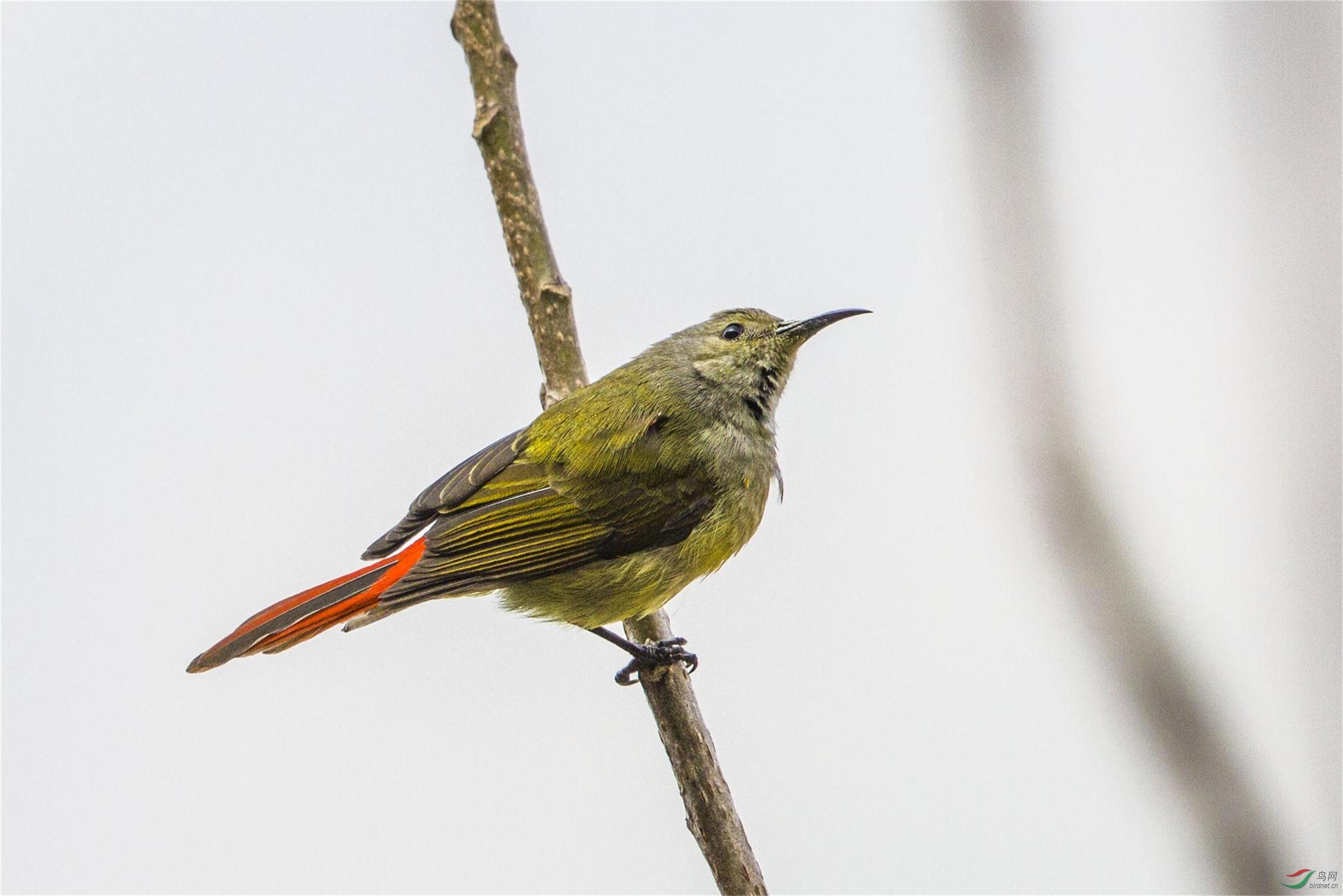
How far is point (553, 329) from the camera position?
13.6ft

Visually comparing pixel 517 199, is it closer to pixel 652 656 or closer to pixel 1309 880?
pixel 652 656

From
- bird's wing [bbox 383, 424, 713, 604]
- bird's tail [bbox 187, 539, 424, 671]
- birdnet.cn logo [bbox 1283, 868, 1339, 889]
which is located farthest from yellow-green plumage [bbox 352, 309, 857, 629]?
birdnet.cn logo [bbox 1283, 868, 1339, 889]

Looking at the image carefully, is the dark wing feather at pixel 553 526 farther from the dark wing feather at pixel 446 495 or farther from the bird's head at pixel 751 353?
the bird's head at pixel 751 353

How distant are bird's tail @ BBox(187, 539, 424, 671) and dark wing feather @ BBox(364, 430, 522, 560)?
0.31m

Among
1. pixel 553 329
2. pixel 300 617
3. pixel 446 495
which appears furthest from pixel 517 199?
pixel 300 617

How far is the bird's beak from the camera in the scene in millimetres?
4391

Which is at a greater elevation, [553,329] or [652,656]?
[553,329]

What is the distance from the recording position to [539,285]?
4.02 m

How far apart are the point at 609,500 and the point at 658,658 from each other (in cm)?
58

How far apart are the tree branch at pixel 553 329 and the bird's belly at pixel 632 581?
103 mm

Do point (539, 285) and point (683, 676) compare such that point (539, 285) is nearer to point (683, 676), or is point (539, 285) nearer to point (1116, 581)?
point (683, 676)

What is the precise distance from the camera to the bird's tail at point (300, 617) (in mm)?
3547

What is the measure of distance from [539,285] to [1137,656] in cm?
319

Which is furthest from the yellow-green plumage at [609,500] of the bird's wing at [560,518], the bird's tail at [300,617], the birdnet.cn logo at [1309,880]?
the birdnet.cn logo at [1309,880]
